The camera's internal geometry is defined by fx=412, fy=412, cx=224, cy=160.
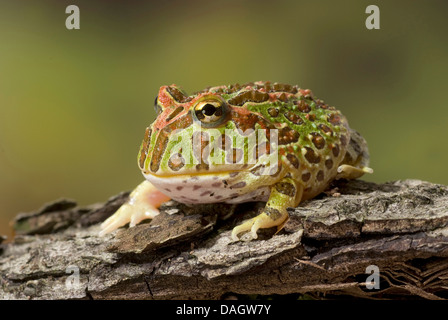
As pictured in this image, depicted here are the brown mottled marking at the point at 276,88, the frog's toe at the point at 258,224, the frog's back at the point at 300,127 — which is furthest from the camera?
the brown mottled marking at the point at 276,88

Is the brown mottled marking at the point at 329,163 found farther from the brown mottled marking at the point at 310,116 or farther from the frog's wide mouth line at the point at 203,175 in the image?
the frog's wide mouth line at the point at 203,175

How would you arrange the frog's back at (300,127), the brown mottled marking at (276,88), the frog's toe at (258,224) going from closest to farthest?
1. the frog's toe at (258,224)
2. the frog's back at (300,127)
3. the brown mottled marking at (276,88)

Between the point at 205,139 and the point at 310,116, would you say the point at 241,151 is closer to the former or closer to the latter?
the point at 205,139

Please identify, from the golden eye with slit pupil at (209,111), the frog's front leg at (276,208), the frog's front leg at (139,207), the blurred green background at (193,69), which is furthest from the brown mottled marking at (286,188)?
the blurred green background at (193,69)

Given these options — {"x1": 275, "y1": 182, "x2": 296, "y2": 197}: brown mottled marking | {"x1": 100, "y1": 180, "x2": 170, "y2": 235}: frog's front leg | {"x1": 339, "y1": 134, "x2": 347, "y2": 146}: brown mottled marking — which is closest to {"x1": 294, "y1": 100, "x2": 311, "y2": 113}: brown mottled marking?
{"x1": 339, "y1": 134, "x2": 347, "y2": 146}: brown mottled marking

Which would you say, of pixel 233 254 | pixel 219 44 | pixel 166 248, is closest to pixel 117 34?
pixel 219 44

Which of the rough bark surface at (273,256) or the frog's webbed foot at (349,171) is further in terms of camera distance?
the frog's webbed foot at (349,171)
